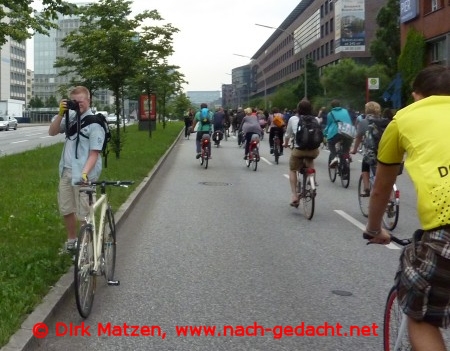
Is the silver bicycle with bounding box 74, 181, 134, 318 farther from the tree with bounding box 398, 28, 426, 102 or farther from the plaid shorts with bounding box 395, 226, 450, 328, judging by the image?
the tree with bounding box 398, 28, 426, 102

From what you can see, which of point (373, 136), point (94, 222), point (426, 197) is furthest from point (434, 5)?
point (426, 197)

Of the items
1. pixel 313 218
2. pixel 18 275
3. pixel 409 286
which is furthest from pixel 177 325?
pixel 313 218

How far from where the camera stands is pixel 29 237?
7.67 m

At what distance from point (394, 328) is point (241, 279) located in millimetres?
3251

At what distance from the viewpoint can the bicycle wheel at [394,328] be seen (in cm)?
303

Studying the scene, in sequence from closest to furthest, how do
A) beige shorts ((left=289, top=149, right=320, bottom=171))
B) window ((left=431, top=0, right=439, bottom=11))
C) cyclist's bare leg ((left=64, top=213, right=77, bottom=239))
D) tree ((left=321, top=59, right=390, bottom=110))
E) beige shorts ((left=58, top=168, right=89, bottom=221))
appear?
beige shorts ((left=58, top=168, right=89, bottom=221)) → cyclist's bare leg ((left=64, top=213, right=77, bottom=239)) → beige shorts ((left=289, top=149, right=320, bottom=171)) → window ((left=431, top=0, right=439, bottom=11)) → tree ((left=321, top=59, right=390, bottom=110))

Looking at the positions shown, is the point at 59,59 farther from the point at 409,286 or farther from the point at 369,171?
the point at 409,286

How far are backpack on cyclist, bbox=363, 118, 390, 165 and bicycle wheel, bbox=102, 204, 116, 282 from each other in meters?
4.53

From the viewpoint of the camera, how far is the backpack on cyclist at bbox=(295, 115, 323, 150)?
10.2m

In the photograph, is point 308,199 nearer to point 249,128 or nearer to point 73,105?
point 73,105

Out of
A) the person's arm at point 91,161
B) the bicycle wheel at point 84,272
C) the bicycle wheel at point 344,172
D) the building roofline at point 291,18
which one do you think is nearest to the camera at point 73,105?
the person's arm at point 91,161

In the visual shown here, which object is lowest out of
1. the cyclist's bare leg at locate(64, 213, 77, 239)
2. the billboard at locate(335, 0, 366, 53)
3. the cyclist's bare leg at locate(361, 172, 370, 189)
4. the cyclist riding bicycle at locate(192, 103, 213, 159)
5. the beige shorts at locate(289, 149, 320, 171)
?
the cyclist's bare leg at locate(64, 213, 77, 239)

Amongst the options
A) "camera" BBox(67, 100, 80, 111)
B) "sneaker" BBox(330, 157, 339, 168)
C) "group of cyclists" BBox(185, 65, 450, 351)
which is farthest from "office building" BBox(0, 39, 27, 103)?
"group of cyclists" BBox(185, 65, 450, 351)

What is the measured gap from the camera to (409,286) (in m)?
2.66
